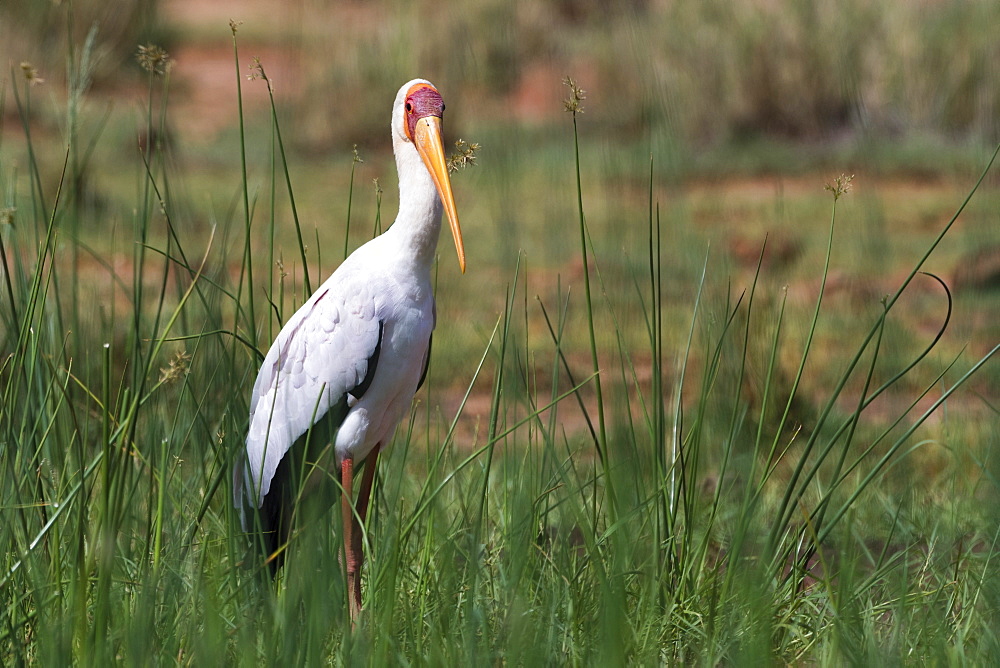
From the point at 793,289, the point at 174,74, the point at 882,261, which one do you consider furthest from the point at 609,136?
the point at 174,74

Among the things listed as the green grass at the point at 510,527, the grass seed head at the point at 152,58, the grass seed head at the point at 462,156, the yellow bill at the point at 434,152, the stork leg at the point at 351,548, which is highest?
the grass seed head at the point at 152,58

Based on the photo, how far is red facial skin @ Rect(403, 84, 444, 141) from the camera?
7.41 feet

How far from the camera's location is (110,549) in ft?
4.76

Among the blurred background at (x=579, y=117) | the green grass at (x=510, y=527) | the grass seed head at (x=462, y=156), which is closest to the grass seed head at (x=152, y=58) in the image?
the green grass at (x=510, y=527)

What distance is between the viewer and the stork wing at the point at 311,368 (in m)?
2.22

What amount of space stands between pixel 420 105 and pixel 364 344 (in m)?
0.44

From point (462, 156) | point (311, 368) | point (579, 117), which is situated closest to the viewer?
point (462, 156)

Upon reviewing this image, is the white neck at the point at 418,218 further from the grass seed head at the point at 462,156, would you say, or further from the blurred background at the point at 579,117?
the blurred background at the point at 579,117

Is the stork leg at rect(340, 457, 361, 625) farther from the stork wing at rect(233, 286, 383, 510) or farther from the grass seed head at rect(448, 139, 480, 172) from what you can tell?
the grass seed head at rect(448, 139, 480, 172)

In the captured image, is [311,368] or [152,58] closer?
[152,58]

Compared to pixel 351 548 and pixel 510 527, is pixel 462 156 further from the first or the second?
pixel 351 548

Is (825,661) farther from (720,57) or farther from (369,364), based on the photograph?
(720,57)

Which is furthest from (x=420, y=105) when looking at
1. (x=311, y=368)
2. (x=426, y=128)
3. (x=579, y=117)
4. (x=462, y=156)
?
(x=579, y=117)

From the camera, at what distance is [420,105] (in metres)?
2.26
